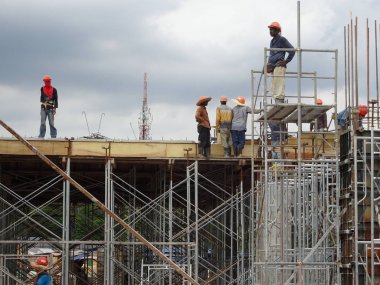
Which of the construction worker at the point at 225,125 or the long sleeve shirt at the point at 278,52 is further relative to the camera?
the construction worker at the point at 225,125

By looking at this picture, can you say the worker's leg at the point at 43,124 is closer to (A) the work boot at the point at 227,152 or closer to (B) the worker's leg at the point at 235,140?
(A) the work boot at the point at 227,152

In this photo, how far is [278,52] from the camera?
2258 cm

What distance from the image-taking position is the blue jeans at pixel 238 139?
2714cm

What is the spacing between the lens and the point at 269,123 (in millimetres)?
24312

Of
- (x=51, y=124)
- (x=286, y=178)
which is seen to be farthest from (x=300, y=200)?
(x=51, y=124)

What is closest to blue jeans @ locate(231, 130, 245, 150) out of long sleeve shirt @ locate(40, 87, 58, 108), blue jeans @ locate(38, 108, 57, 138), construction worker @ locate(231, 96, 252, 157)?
construction worker @ locate(231, 96, 252, 157)

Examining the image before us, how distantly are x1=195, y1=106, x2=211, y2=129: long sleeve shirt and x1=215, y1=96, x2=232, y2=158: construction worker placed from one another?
1.13 feet

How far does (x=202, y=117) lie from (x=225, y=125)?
690 mm

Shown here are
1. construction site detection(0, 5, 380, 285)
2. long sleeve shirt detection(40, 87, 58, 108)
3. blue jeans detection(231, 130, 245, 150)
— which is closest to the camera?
construction site detection(0, 5, 380, 285)

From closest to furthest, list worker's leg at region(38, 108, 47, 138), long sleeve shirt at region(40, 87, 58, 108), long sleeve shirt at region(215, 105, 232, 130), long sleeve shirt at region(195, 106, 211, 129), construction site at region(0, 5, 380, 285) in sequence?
construction site at region(0, 5, 380, 285), long sleeve shirt at region(195, 106, 211, 129), long sleeve shirt at region(215, 105, 232, 130), worker's leg at region(38, 108, 47, 138), long sleeve shirt at region(40, 87, 58, 108)

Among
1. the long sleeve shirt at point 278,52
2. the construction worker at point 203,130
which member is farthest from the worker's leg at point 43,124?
the long sleeve shirt at point 278,52

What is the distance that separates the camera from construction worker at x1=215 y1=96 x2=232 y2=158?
89.2 feet

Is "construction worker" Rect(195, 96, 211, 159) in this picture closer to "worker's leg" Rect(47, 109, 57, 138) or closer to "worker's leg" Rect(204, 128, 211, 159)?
"worker's leg" Rect(204, 128, 211, 159)

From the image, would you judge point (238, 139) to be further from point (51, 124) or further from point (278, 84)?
point (51, 124)
